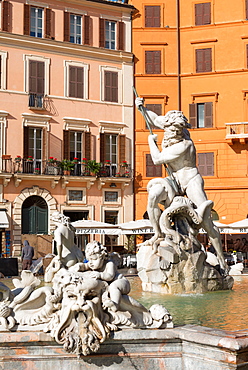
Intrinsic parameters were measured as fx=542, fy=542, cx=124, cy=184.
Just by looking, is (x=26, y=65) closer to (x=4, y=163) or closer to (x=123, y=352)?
(x=4, y=163)

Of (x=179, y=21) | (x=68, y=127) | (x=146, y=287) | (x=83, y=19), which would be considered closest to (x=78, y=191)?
(x=68, y=127)

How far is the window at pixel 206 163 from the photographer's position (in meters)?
30.4

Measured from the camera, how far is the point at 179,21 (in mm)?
32156

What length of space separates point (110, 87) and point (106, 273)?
27437 millimetres

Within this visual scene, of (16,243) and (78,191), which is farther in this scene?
(78,191)

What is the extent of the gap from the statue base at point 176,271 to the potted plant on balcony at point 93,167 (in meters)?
21.8

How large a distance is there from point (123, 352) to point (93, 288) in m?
0.49

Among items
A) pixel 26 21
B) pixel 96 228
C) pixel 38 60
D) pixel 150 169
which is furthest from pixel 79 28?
pixel 96 228

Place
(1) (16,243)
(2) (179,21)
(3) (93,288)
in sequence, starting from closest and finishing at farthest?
1. (3) (93,288)
2. (1) (16,243)
3. (2) (179,21)

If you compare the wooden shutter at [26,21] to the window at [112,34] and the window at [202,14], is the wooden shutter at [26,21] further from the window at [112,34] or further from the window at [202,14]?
the window at [202,14]

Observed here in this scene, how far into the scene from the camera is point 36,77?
28828 millimetres

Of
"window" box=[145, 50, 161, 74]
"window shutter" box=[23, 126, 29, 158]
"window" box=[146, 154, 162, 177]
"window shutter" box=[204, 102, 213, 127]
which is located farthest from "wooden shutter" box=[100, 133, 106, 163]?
"window shutter" box=[204, 102, 213, 127]

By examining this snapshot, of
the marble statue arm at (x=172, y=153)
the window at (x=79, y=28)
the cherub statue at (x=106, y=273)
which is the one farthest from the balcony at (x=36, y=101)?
the cherub statue at (x=106, y=273)

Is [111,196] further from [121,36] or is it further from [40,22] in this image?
[40,22]
